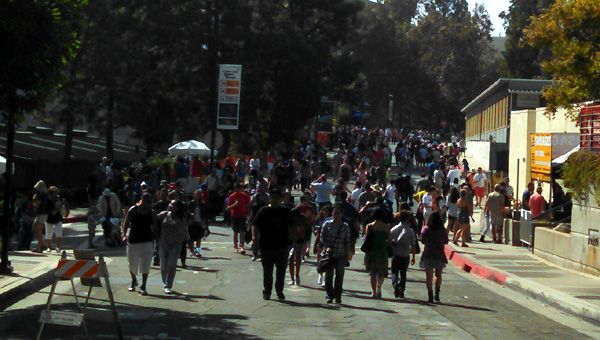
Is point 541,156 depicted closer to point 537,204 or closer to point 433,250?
point 537,204

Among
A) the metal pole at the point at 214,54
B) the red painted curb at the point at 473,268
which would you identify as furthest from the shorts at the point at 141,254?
the metal pole at the point at 214,54

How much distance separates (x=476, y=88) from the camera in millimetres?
108125

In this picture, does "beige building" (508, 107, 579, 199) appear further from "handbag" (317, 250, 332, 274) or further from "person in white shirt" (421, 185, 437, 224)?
"handbag" (317, 250, 332, 274)

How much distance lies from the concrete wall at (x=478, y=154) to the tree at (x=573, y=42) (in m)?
29.5

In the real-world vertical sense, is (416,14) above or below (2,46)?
above

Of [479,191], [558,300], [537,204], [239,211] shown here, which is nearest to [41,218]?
[239,211]

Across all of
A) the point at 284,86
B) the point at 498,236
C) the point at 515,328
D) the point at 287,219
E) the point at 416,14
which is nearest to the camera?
the point at 515,328

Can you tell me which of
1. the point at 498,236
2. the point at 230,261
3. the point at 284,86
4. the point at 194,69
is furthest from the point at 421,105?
the point at 230,261

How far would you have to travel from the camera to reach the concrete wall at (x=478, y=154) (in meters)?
57.4

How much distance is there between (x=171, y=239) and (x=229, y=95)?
2617 centimetres

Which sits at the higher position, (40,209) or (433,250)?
(40,209)

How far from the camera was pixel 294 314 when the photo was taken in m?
15.5

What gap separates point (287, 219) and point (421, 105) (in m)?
90.4

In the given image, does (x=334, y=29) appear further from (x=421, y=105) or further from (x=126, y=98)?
(x=421, y=105)
